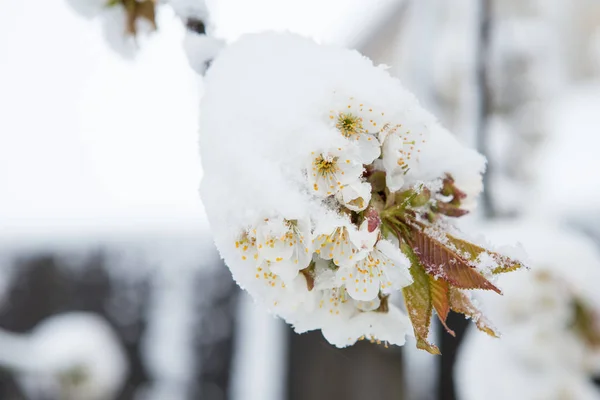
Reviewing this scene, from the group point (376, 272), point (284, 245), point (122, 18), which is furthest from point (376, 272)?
point (122, 18)

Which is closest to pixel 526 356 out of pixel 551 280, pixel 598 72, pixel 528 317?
pixel 528 317

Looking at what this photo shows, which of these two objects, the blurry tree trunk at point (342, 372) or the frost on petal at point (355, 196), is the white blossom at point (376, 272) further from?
the blurry tree trunk at point (342, 372)

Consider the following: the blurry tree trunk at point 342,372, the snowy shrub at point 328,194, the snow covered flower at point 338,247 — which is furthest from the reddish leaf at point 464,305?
the blurry tree trunk at point 342,372

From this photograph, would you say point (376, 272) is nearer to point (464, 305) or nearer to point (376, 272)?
point (376, 272)

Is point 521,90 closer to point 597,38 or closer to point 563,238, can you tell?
point 563,238

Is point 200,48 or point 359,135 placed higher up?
point 200,48

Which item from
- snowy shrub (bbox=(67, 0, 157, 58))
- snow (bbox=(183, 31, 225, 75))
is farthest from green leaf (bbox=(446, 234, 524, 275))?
snowy shrub (bbox=(67, 0, 157, 58))
